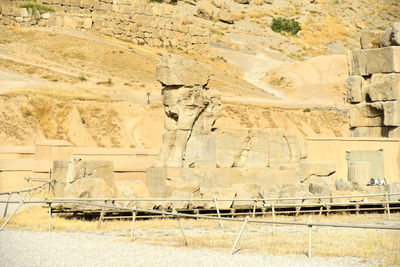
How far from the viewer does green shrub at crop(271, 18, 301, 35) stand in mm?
69875

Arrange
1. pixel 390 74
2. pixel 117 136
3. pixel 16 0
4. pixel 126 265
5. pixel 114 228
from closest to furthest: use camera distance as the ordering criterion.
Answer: pixel 126 265
pixel 114 228
pixel 390 74
pixel 117 136
pixel 16 0

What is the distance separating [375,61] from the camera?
21.2m

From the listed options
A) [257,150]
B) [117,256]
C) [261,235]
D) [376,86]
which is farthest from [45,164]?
[376,86]

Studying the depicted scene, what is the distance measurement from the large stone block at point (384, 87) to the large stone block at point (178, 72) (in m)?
6.57

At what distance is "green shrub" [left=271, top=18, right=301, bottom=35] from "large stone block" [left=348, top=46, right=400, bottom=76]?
48814mm

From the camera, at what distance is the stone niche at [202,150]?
16.5m

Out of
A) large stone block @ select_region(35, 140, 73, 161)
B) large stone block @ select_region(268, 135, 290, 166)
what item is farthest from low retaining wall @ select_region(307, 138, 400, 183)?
large stone block @ select_region(35, 140, 73, 161)

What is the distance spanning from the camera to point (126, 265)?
944 centimetres

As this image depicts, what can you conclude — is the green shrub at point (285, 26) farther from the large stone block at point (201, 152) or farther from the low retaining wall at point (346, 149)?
the large stone block at point (201, 152)

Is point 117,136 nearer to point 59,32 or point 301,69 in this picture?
point 59,32

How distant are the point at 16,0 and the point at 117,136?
26.0 metres

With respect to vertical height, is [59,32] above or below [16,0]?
below

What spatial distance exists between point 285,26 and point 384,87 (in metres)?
50.4

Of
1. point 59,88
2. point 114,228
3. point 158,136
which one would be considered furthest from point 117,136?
point 114,228
